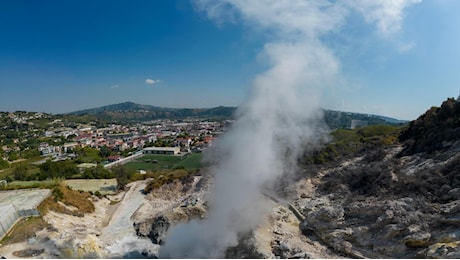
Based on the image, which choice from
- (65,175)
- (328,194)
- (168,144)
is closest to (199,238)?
(328,194)

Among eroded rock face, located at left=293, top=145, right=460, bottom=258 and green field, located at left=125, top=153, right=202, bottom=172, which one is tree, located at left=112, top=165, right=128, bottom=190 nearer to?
green field, located at left=125, top=153, right=202, bottom=172

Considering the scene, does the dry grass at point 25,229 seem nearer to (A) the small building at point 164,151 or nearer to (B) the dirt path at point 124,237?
(B) the dirt path at point 124,237

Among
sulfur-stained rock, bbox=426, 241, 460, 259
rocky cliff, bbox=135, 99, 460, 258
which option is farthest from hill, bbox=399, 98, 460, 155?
sulfur-stained rock, bbox=426, 241, 460, 259

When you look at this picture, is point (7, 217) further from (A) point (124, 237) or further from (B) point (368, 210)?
(B) point (368, 210)

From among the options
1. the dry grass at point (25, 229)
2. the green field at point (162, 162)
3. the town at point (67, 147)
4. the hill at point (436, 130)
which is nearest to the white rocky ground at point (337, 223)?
the dry grass at point (25, 229)

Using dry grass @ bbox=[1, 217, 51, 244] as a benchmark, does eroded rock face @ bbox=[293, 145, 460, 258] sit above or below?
above

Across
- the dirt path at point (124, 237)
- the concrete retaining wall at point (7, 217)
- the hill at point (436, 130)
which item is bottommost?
the dirt path at point (124, 237)

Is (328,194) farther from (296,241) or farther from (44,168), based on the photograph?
(44,168)
